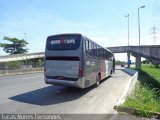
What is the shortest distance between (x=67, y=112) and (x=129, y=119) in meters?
2.39

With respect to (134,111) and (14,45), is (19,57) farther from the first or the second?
(134,111)

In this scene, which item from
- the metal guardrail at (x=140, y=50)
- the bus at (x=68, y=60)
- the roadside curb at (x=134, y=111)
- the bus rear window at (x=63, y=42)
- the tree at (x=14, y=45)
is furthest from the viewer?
the tree at (x=14, y=45)

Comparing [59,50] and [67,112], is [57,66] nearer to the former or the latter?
[59,50]

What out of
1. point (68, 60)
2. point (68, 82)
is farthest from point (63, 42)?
point (68, 82)

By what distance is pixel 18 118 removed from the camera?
879 cm

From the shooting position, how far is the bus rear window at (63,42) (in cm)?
1473

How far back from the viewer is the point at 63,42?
49.5 ft

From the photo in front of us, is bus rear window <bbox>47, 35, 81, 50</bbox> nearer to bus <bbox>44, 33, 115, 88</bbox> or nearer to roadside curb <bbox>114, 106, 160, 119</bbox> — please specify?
bus <bbox>44, 33, 115, 88</bbox>

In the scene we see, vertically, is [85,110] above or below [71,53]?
below

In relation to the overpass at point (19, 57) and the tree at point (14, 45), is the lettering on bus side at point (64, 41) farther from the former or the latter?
the tree at point (14, 45)

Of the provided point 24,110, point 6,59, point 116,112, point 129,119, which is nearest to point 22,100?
point 24,110

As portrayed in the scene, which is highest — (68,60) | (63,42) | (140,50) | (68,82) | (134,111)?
(140,50)

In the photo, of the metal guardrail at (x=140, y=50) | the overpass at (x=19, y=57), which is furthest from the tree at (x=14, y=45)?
the metal guardrail at (x=140, y=50)

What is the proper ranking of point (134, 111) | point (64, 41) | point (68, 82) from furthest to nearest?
point (64, 41), point (68, 82), point (134, 111)
